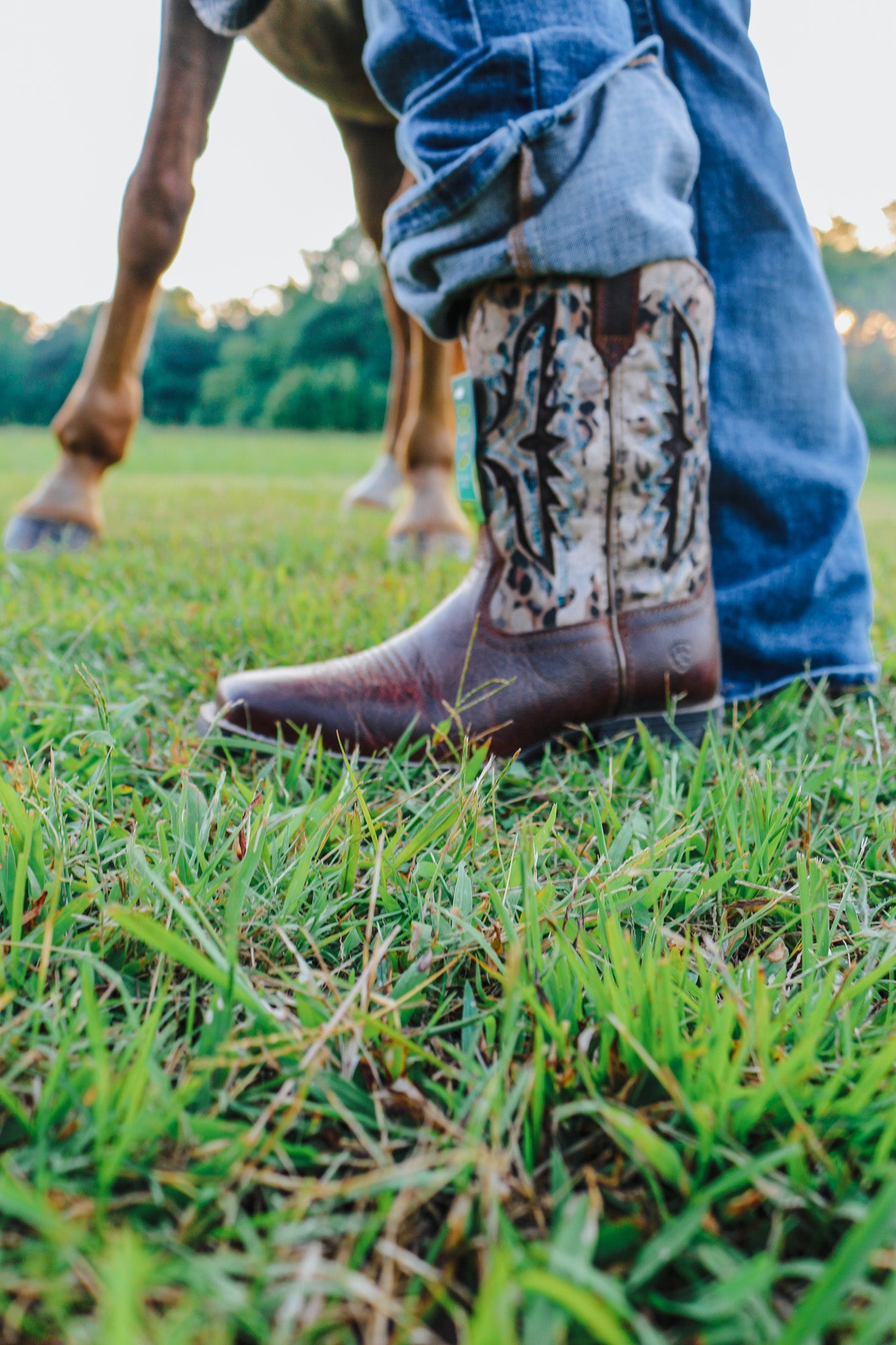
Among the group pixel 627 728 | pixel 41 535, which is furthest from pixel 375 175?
pixel 627 728

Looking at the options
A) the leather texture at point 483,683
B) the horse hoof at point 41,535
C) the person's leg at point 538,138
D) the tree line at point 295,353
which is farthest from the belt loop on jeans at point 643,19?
the tree line at point 295,353

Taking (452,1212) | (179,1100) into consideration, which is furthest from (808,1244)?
(179,1100)

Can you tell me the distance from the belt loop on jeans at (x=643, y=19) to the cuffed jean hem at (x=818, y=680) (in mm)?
754

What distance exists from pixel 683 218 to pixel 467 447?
0.31 m

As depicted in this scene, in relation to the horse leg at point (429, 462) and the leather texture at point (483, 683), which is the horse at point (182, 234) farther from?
the leather texture at point (483, 683)

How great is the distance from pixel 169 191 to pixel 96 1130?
1.77m

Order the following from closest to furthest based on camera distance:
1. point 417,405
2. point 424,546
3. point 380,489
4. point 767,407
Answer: point 767,407, point 424,546, point 417,405, point 380,489

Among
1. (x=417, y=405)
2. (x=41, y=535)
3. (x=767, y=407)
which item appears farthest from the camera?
(x=417, y=405)

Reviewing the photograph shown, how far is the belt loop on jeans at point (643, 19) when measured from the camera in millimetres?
933

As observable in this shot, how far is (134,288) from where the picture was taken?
1.81 m

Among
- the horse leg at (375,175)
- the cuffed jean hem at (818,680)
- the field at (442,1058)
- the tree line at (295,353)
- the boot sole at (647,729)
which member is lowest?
the field at (442,1058)

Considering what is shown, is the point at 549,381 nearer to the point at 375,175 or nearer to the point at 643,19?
the point at 643,19

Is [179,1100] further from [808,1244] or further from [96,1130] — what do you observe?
[808,1244]

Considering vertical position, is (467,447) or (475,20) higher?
(475,20)
